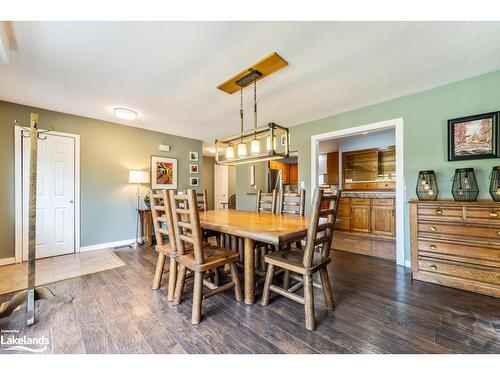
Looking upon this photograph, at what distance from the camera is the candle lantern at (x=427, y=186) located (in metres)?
2.54

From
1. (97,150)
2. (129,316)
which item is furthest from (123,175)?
(129,316)

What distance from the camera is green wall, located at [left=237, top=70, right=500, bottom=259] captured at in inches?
91.4

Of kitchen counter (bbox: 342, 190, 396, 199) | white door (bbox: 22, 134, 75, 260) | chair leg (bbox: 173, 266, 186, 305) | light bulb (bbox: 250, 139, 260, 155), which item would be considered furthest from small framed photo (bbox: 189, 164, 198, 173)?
kitchen counter (bbox: 342, 190, 396, 199)

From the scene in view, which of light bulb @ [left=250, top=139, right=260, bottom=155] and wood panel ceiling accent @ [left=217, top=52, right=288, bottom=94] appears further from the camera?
light bulb @ [left=250, top=139, right=260, bottom=155]

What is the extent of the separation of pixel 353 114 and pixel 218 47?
240cm

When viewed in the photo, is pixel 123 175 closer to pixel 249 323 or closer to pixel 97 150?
pixel 97 150

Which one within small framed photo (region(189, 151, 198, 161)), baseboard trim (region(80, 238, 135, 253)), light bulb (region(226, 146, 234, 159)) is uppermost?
small framed photo (region(189, 151, 198, 161))

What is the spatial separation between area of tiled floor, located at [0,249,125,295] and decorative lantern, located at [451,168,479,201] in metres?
4.27

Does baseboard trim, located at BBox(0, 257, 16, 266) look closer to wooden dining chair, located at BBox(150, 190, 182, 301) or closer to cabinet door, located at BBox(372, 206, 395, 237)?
wooden dining chair, located at BBox(150, 190, 182, 301)

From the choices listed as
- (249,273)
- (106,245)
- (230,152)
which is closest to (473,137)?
(230,152)

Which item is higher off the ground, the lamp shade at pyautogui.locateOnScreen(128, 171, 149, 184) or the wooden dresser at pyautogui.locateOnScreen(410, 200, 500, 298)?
the lamp shade at pyautogui.locateOnScreen(128, 171, 149, 184)

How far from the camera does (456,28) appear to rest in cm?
163

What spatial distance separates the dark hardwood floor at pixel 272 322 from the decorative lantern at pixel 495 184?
1.01 metres

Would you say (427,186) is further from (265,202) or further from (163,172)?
(163,172)
